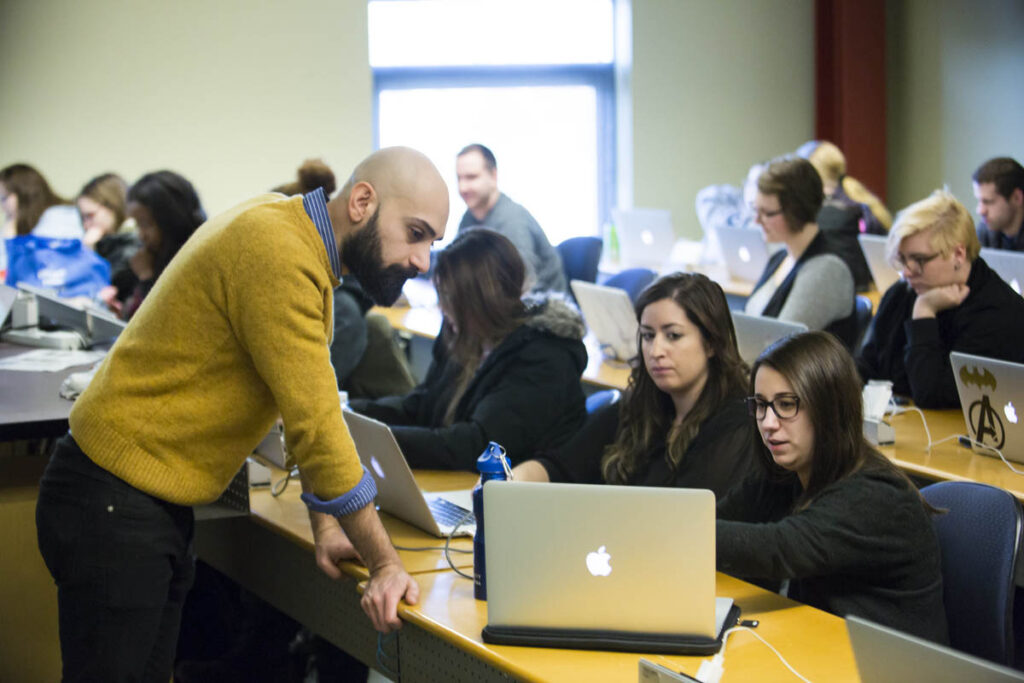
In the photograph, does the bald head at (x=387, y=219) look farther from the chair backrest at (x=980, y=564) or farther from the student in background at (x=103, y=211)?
the student in background at (x=103, y=211)

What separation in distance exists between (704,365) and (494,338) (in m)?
0.63

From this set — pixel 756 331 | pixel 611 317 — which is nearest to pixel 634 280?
pixel 611 317

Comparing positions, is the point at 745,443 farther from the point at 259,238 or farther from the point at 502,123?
the point at 502,123

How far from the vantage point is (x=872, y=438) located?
2.89 m

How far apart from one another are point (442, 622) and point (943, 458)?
147 centimetres

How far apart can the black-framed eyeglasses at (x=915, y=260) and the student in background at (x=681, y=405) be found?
3.29 ft

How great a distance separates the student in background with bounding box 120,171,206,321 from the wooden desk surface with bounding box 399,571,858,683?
209 cm

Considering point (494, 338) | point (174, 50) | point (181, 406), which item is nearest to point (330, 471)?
point (181, 406)

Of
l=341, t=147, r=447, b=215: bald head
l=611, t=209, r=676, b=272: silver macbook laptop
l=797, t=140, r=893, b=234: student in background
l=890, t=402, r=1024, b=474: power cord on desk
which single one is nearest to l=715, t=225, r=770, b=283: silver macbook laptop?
l=797, t=140, r=893, b=234: student in background

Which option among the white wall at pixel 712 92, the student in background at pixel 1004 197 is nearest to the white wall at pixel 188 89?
the white wall at pixel 712 92

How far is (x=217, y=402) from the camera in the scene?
1812 millimetres

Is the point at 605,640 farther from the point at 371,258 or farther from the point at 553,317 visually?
the point at 553,317

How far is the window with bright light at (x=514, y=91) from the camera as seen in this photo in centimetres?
833

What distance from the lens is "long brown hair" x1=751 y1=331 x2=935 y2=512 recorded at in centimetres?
194
